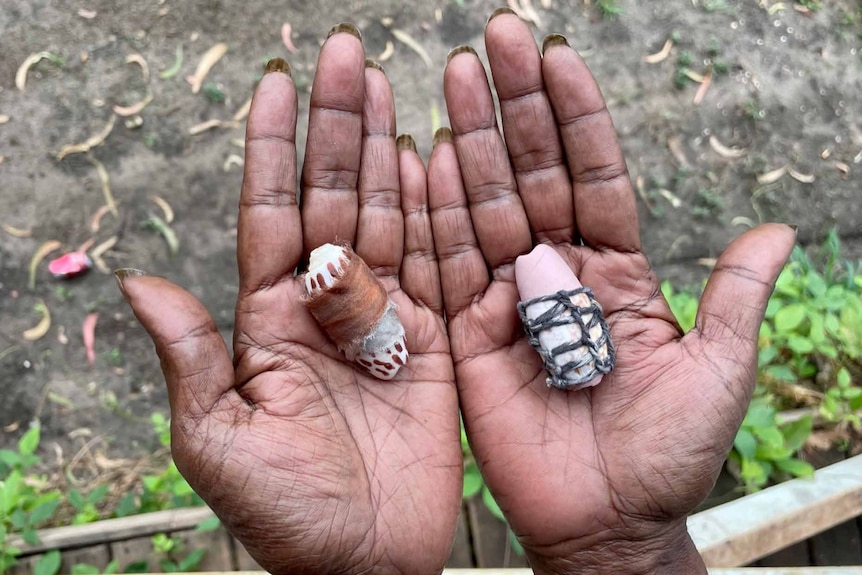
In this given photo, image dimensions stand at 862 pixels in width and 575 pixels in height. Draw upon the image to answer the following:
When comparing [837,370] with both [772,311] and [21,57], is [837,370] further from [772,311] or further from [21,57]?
[21,57]

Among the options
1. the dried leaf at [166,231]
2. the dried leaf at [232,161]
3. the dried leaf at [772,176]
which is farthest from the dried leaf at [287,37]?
the dried leaf at [772,176]

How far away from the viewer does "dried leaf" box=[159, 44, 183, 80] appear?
383cm

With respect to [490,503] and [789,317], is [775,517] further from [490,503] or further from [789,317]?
[490,503]

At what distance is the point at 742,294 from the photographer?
2184mm

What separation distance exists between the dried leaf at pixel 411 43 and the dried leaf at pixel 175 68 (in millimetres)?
1211

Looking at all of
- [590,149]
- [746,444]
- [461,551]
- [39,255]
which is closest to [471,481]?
[461,551]

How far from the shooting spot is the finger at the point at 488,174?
2.40 metres

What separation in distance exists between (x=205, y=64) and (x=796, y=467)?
3585 millimetres

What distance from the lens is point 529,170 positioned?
2420 millimetres

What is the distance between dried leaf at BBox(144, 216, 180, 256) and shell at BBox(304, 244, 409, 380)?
183 cm

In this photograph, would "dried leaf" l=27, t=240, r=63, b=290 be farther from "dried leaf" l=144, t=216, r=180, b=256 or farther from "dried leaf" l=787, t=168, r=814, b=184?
"dried leaf" l=787, t=168, r=814, b=184

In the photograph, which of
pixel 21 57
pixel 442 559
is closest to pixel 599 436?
pixel 442 559

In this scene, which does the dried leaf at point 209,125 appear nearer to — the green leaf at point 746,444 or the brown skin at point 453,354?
the brown skin at point 453,354

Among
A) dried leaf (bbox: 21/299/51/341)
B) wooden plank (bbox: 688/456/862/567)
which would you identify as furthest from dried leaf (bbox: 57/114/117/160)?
wooden plank (bbox: 688/456/862/567)
